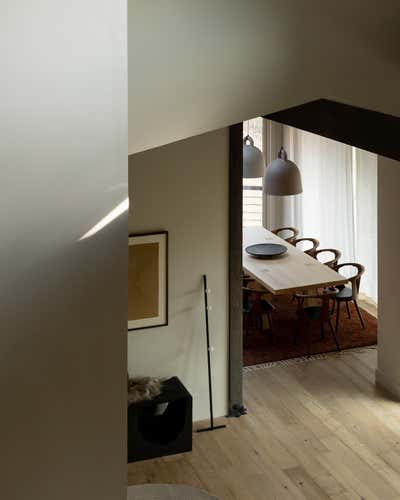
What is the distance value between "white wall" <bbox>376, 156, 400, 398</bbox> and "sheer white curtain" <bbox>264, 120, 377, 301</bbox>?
2.55m

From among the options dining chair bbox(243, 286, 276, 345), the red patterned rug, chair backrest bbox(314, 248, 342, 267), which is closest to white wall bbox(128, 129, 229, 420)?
the red patterned rug

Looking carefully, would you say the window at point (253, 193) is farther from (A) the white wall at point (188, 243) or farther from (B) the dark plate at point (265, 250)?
(A) the white wall at point (188, 243)

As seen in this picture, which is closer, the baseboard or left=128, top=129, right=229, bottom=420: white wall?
left=128, top=129, right=229, bottom=420: white wall

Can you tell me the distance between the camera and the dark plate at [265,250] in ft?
26.6

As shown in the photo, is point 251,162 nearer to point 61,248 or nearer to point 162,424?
point 162,424

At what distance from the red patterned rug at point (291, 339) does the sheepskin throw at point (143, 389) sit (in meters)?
1.76

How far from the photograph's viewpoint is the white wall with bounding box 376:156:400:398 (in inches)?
257

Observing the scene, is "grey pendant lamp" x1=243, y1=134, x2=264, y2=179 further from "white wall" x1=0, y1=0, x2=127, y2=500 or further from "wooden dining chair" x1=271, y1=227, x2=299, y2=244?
"white wall" x1=0, y1=0, x2=127, y2=500

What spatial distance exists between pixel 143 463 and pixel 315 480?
131cm

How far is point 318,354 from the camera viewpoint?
25.2 ft

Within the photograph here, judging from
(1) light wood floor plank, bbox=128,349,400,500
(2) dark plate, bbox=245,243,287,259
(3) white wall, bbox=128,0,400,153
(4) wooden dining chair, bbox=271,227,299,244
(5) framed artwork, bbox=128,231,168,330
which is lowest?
(1) light wood floor plank, bbox=128,349,400,500

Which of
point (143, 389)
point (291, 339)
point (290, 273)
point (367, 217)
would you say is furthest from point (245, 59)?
point (367, 217)

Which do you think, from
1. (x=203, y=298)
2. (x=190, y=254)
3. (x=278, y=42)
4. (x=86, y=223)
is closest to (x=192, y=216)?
(x=190, y=254)

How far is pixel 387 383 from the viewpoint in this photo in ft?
22.5
